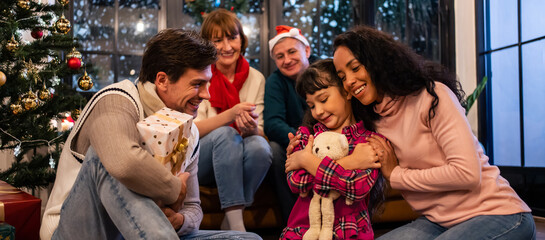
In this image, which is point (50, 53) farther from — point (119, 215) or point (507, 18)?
point (507, 18)

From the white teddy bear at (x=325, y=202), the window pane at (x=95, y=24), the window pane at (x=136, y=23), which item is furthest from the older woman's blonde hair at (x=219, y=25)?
the window pane at (x=95, y=24)

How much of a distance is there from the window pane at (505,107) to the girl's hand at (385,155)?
8.81 feet

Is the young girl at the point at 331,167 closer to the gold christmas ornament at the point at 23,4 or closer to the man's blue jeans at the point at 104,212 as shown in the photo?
the man's blue jeans at the point at 104,212

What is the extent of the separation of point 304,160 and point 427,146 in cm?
41

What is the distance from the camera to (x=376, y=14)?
470 centimetres

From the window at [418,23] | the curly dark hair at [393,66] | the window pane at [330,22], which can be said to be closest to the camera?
the curly dark hair at [393,66]

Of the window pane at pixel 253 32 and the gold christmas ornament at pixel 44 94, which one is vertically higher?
the window pane at pixel 253 32

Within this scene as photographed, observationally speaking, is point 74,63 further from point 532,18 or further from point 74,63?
point 532,18

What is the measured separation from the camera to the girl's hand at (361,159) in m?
1.59

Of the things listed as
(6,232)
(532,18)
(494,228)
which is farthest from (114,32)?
(494,228)

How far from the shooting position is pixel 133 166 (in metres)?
1.28

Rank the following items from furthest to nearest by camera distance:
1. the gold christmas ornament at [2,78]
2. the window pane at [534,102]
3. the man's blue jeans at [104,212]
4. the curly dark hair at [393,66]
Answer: the window pane at [534,102], the gold christmas ornament at [2,78], the curly dark hair at [393,66], the man's blue jeans at [104,212]

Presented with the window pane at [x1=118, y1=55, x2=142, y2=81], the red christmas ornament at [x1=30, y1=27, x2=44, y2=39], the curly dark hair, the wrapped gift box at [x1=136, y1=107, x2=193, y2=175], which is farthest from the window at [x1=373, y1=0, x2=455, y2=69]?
the wrapped gift box at [x1=136, y1=107, x2=193, y2=175]

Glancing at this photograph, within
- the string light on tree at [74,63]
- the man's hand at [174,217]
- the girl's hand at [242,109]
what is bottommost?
the man's hand at [174,217]
